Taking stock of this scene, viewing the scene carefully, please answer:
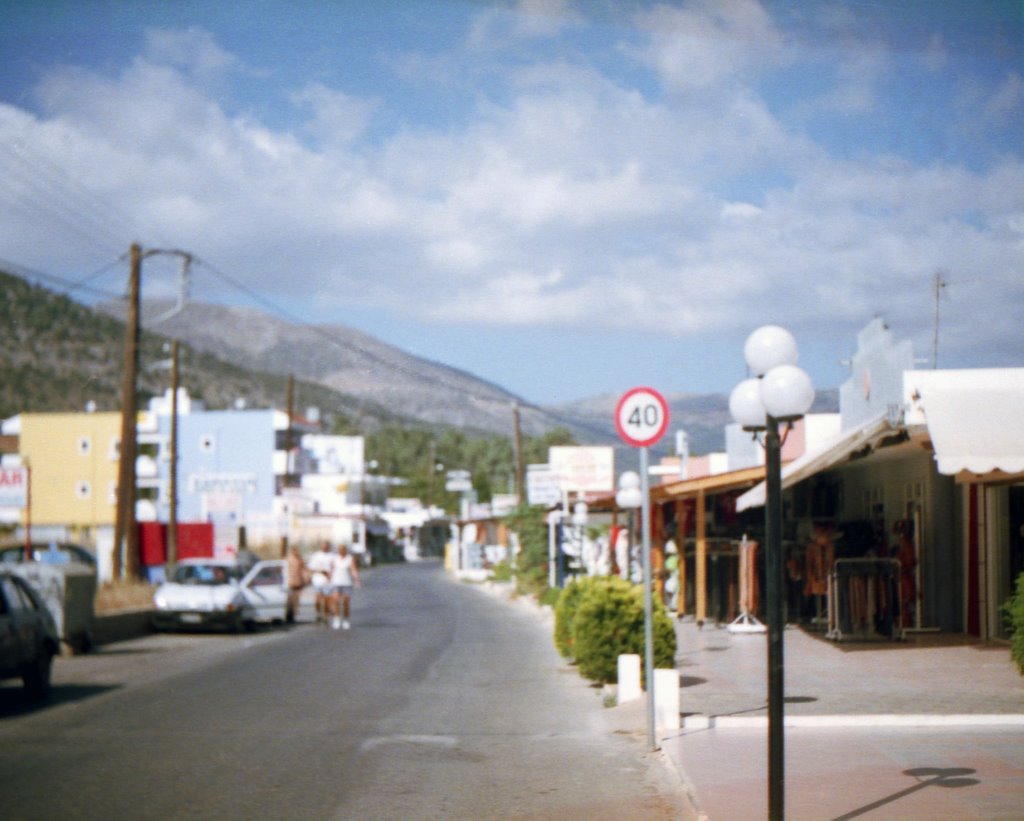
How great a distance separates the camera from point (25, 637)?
14.9 m

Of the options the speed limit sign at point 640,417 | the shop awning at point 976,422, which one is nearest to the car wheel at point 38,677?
the speed limit sign at point 640,417

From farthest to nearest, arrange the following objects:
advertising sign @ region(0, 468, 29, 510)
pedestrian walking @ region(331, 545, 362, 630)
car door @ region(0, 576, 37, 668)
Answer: pedestrian walking @ region(331, 545, 362, 630) < advertising sign @ region(0, 468, 29, 510) < car door @ region(0, 576, 37, 668)

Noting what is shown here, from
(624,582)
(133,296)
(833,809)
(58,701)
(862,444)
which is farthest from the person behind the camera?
(133,296)

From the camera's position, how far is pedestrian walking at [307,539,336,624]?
98.0 feet

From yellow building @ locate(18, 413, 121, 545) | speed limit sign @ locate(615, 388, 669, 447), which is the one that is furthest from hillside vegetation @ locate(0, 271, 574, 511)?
speed limit sign @ locate(615, 388, 669, 447)

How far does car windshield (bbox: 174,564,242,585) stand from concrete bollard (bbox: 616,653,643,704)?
1544cm

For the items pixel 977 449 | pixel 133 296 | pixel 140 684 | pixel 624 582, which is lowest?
pixel 140 684

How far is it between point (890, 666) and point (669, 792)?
906cm

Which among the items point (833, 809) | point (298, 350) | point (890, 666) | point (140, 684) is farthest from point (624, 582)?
point (298, 350)

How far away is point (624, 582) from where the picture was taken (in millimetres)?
16391

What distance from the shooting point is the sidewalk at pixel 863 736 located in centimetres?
885

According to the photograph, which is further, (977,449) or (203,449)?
(203,449)

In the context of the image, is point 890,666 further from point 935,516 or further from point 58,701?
point 58,701

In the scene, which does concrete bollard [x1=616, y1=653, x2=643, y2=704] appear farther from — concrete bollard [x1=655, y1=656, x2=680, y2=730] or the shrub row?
concrete bollard [x1=655, y1=656, x2=680, y2=730]
